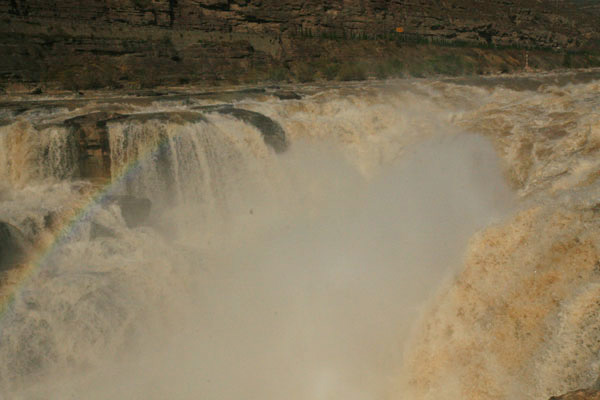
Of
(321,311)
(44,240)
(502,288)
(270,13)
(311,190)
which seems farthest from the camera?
(270,13)

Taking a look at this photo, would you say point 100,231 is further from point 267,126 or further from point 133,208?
point 267,126

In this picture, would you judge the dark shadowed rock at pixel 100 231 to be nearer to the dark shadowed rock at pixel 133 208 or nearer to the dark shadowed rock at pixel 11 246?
the dark shadowed rock at pixel 133 208

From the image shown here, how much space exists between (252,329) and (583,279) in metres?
4.19

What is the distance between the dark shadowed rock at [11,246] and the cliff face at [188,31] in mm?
12325

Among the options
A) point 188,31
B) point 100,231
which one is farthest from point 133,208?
point 188,31

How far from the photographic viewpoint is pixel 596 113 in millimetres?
9258

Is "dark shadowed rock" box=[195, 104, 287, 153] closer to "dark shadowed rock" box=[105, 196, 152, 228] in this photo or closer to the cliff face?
"dark shadowed rock" box=[105, 196, 152, 228]

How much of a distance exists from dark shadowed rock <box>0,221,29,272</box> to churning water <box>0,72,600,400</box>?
0.07 metres

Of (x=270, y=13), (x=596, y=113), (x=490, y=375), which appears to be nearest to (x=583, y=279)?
(x=490, y=375)

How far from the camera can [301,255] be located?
8.06m

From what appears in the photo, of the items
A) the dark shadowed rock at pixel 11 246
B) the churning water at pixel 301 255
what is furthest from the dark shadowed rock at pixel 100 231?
the dark shadowed rock at pixel 11 246

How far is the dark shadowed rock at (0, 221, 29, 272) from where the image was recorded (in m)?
7.61

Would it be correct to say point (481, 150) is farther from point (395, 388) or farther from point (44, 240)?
point (44, 240)

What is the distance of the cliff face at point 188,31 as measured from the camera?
1941 cm
